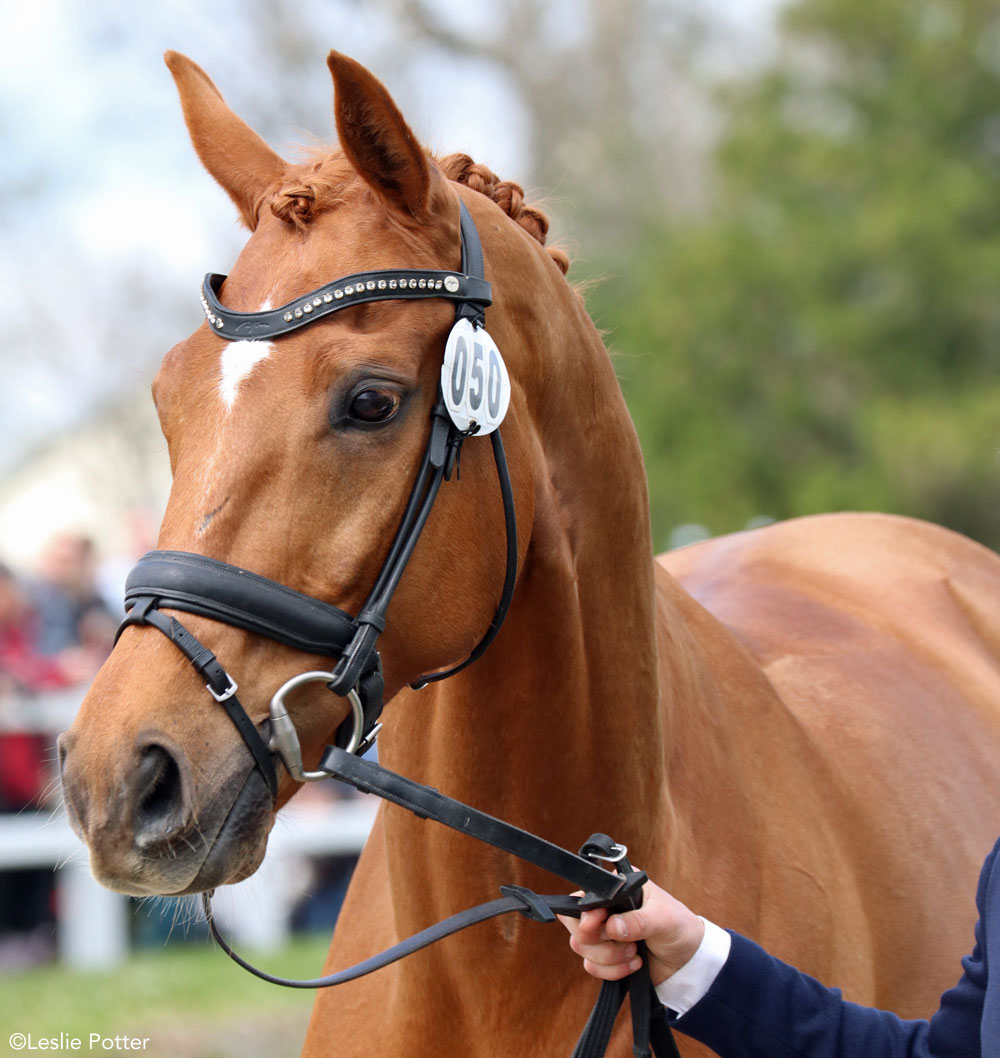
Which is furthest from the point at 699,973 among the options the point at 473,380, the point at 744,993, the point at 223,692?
the point at 473,380

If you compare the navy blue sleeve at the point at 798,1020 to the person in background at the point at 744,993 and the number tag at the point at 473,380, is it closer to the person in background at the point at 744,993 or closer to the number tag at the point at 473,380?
the person in background at the point at 744,993

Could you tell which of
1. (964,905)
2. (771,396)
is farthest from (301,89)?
(964,905)

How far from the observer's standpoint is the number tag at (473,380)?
196 cm

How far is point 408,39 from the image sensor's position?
1861 centimetres

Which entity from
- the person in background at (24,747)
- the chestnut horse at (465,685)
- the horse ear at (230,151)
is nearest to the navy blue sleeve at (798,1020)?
the chestnut horse at (465,685)

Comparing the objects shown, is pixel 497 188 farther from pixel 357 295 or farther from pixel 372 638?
pixel 372 638

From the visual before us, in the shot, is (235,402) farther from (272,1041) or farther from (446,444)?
(272,1041)

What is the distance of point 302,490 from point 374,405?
Result: 0.17 m

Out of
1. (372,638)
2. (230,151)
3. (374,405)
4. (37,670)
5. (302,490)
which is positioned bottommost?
(37,670)

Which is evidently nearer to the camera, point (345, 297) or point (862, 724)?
point (345, 297)

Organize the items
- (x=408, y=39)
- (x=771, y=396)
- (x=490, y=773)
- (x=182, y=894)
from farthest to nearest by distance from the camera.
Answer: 1. (x=408, y=39)
2. (x=771, y=396)
3. (x=490, y=773)
4. (x=182, y=894)

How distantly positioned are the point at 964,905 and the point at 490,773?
55.2 inches

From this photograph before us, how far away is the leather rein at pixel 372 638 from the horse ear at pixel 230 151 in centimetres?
27

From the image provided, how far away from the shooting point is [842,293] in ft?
52.0
